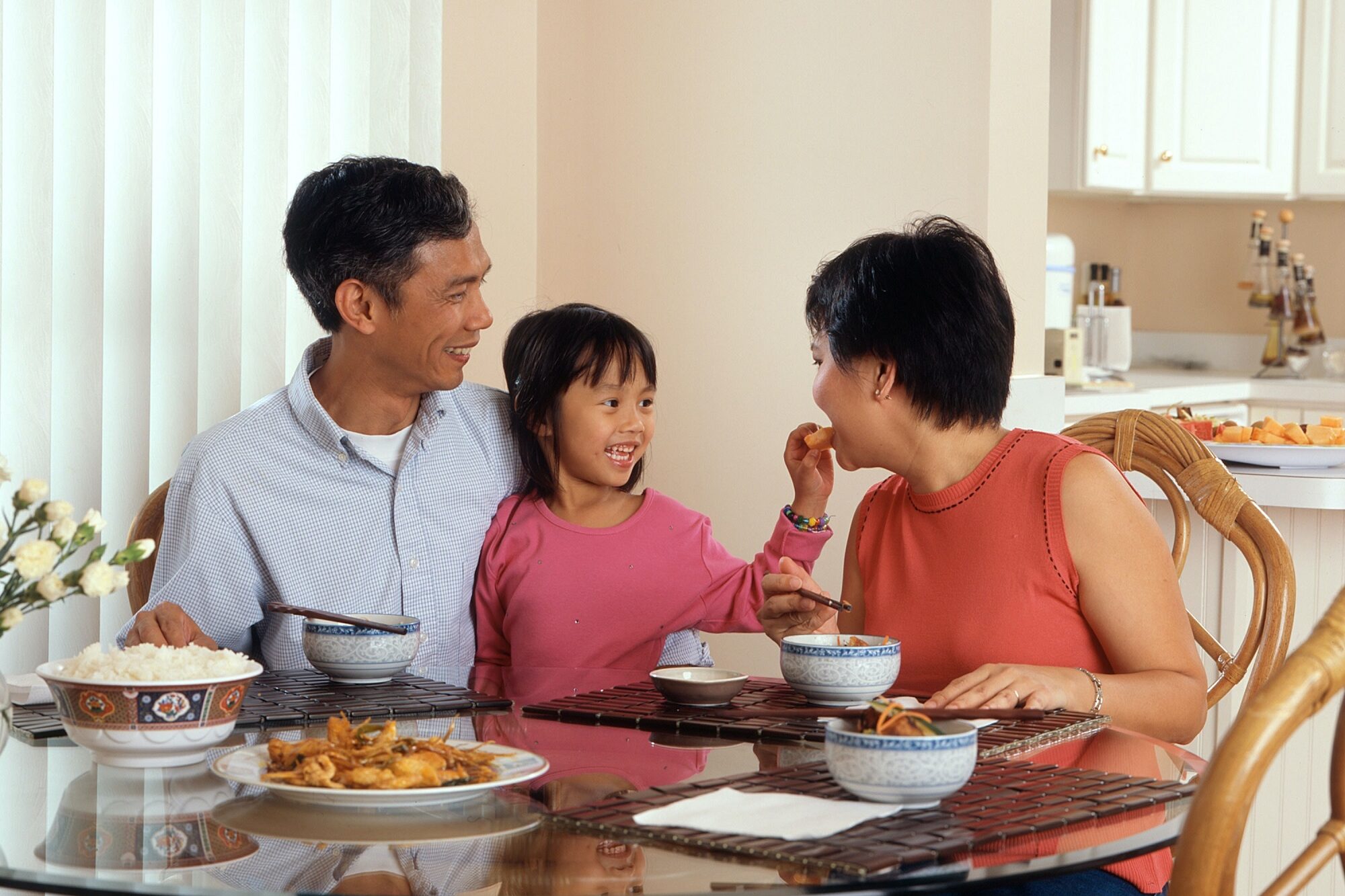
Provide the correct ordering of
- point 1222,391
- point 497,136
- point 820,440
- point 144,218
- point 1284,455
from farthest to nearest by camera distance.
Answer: point 1222,391
point 497,136
point 1284,455
point 144,218
point 820,440

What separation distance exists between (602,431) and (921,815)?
3.43ft

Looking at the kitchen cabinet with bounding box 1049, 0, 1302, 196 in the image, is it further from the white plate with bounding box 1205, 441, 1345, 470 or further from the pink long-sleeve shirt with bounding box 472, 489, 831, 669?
the pink long-sleeve shirt with bounding box 472, 489, 831, 669

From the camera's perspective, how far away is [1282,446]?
2.44 meters

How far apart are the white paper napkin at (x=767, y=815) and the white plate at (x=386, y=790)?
0.38ft

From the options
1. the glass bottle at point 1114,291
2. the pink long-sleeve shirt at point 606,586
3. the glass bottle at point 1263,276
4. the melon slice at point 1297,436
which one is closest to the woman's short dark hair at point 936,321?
the pink long-sleeve shirt at point 606,586

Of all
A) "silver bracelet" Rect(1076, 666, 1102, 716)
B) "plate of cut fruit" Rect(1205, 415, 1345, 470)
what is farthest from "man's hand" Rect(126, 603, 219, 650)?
"plate of cut fruit" Rect(1205, 415, 1345, 470)

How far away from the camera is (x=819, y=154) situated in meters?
2.63

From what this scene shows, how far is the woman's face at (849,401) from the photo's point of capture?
174 cm

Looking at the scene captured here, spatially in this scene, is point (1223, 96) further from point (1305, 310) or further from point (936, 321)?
point (936, 321)

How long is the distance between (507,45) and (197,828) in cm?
213

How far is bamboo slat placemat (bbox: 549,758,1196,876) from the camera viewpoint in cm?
95

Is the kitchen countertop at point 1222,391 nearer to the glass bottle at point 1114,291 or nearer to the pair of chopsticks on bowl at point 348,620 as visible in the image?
the glass bottle at point 1114,291

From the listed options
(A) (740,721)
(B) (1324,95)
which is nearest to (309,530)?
(A) (740,721)

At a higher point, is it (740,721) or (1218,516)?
(1218,516)
